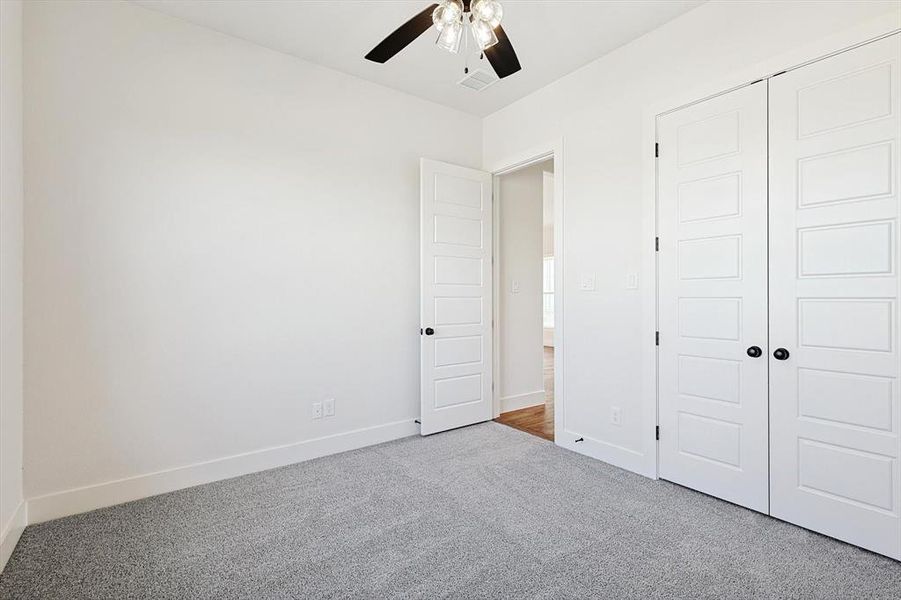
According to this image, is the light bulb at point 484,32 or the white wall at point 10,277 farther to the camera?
the white wall at point 10,277

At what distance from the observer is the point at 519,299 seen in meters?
4.45

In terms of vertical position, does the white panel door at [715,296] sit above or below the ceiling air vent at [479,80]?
below

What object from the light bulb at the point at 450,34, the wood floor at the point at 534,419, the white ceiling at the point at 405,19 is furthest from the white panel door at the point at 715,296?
the light bulb at the point at 450,34

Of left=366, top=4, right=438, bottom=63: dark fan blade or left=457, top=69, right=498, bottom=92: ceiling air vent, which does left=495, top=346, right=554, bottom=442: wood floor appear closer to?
left=457, top=69, right=498, bottom=92: ceiling air vent

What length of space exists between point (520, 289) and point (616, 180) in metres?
1.64

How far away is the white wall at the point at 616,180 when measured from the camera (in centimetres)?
253

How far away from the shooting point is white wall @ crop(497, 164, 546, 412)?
4.33 m

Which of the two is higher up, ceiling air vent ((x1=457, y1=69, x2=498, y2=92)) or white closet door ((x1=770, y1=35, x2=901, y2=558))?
ceiling air vent ((x1=457, y1=69, x2=498, y2=92))

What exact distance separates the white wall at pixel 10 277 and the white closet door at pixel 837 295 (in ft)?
12.2

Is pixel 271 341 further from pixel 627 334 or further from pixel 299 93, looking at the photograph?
pixel 627 334

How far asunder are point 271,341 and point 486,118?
281 centimetres

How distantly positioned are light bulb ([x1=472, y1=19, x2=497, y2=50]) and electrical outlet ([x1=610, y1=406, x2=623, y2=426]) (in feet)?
7.94

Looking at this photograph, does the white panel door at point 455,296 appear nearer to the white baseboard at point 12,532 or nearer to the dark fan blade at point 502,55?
the dark fan blade at point 502,55

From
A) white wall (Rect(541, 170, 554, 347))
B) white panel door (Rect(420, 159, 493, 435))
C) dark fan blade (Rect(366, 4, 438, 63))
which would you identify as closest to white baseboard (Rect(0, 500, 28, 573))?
white panel door (Rect(420, 159, 493, 435))
